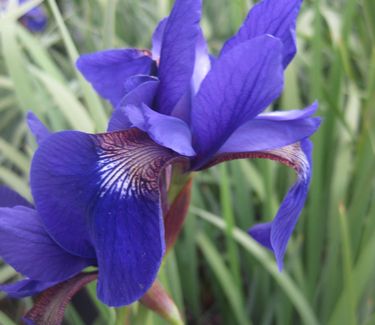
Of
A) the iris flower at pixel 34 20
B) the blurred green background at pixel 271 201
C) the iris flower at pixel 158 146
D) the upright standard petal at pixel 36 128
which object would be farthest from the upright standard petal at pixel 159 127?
the iris flower at pixel 34 20

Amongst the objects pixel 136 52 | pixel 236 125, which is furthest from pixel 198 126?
pixel 136 52

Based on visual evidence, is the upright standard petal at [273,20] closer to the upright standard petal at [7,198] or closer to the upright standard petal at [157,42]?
the upright standard petal at [157,42]

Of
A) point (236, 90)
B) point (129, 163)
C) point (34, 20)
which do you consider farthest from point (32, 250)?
point (34, 20)

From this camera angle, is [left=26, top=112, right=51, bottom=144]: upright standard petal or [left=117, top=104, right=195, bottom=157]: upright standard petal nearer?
[left=117, top=104, right=195, bottom=157]: upright standard petal

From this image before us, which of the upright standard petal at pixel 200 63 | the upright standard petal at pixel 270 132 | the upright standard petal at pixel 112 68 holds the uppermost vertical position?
the upright standard petal at pixel 112 68

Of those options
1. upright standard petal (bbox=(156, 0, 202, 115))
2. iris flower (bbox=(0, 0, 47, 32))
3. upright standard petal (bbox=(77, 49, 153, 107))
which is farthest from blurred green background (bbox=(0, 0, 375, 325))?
iris flower (bbox=(0, 0, 47, 32))

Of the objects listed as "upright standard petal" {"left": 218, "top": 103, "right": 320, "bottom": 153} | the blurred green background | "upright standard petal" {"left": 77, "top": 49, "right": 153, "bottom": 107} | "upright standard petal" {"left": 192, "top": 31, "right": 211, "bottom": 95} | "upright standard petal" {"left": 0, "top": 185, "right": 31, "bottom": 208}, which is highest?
"upright standard petal" {"left": 77, "top": 49, "right": 153, "bottom": 107}

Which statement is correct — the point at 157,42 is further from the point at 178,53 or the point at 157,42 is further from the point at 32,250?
the point at 32,250

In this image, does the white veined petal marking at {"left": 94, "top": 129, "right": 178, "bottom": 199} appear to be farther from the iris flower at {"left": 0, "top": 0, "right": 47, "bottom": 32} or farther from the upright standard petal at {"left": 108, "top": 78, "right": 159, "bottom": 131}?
the iris flower at {"left": 0, "top": 0, "right": 47, "bottom": 32}
